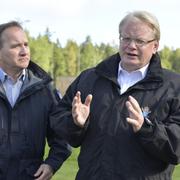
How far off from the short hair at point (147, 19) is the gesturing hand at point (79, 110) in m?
0.71

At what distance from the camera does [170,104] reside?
176 inches

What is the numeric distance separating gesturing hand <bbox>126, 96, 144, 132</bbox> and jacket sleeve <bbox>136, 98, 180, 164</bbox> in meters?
0.06

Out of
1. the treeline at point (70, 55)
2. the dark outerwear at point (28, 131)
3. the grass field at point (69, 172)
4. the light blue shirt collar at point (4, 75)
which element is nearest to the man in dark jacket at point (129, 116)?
the dark outerwear at point (28, 131)

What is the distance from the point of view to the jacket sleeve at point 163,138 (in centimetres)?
425

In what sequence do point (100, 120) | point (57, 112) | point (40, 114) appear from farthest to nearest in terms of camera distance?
point (40, 114)
point (57, 112)
point (100, 120)

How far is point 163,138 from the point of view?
4.26 meters

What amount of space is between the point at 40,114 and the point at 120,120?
1.10 m

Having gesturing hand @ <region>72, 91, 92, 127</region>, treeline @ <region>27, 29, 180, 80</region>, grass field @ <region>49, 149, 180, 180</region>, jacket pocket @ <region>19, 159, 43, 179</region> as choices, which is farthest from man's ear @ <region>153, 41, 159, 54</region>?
treeline @ <region>27, 29, 180, 80</region>

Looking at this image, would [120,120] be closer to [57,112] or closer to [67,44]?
[57,112]

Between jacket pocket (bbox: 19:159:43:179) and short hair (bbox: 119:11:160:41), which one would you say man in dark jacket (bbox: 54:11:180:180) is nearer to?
short hair (bbox: 119:11:160:41)

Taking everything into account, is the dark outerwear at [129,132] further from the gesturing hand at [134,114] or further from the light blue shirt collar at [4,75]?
the light blue shirt collar at [4,75]

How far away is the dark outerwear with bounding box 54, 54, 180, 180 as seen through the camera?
4.32 metres

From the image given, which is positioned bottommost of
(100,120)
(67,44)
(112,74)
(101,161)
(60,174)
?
(67,44)

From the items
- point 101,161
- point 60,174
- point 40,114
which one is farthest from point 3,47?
point 60,174
